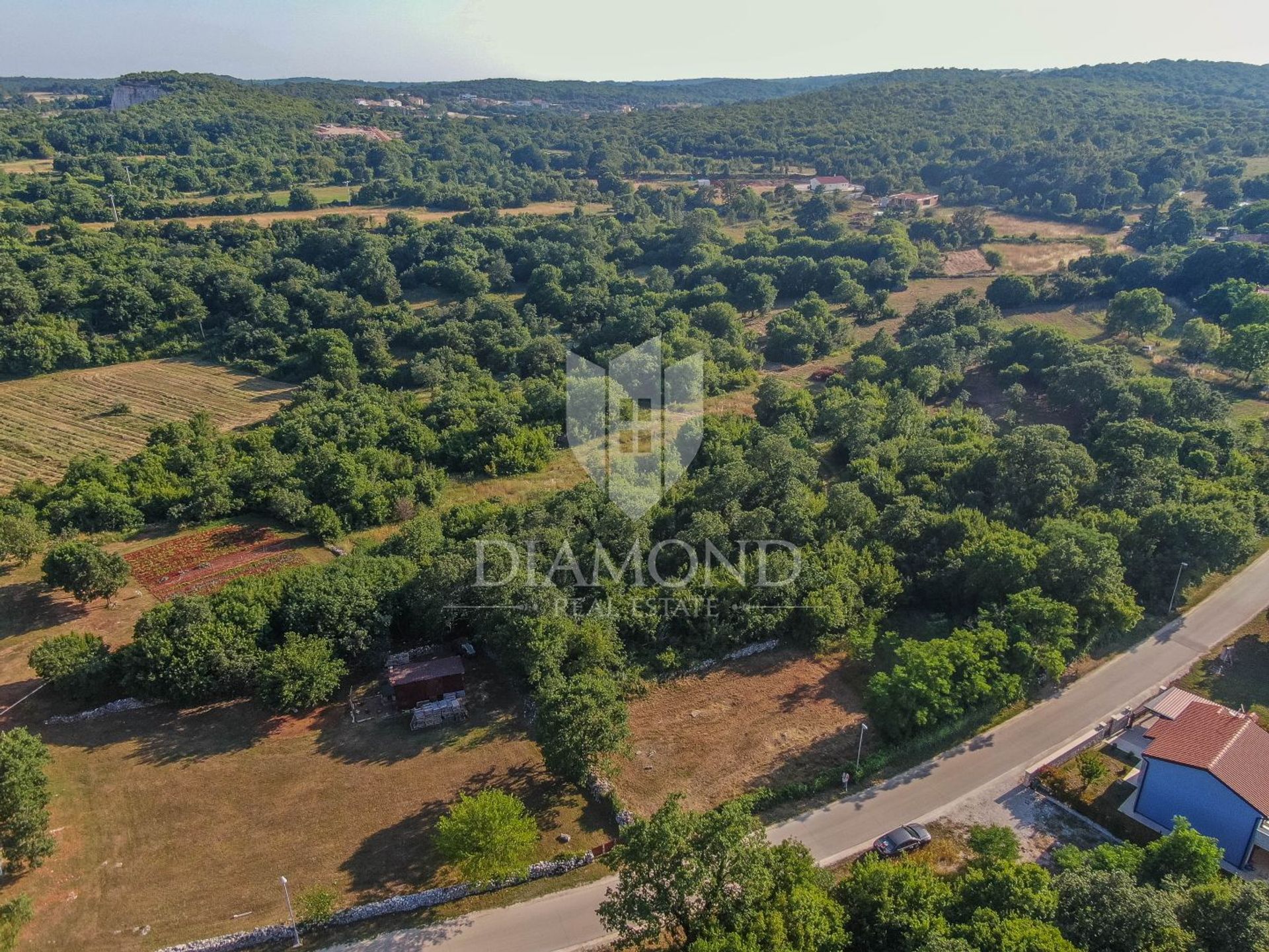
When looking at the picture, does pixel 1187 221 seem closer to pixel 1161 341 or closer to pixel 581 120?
pixel 1161 341

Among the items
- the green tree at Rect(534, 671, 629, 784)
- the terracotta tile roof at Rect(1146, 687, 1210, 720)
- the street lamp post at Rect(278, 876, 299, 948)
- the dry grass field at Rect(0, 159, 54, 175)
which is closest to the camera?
the street lamp post at Rect(278, 876, 299, 948)

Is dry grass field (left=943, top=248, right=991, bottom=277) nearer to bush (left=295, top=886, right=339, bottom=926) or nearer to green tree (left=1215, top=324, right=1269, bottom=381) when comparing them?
green tree (left=1215, top=324, right=1269, bottom=381)

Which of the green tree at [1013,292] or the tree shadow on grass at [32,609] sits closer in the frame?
the tree shadow on grass at [32,609]

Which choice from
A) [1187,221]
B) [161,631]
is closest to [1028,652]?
[161,631]

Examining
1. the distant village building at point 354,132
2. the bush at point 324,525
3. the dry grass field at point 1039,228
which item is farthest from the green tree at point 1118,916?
the distant village building at point 354,132

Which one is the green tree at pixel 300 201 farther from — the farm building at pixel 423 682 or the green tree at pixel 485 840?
the green tree at pixel 485 840

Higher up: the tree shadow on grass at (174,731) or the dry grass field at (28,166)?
the dry grass field at (28,166)

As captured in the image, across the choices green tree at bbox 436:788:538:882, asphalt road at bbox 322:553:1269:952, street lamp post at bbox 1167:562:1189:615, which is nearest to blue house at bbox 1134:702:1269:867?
asphalt road at bbox 322:553:1269:952

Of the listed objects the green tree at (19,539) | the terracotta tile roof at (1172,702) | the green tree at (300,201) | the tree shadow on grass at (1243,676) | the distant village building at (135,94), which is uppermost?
the distant village building at (135,94)
